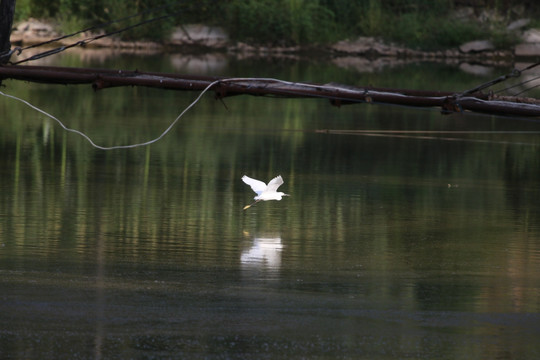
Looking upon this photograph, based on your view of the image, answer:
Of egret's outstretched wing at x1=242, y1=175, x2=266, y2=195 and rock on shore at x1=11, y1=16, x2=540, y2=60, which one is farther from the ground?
rock on shore at x1=11, y1=16, x2=540, y2=60

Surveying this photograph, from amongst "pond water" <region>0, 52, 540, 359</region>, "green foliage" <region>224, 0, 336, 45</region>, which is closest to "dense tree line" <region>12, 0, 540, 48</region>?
"green foliage" <region>224, 0, 336, 45</region>

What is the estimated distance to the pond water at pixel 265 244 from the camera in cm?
973

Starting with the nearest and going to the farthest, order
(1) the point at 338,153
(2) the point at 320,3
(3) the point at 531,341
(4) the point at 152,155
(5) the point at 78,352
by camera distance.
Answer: (5) the point at 78,352, (3) the point at 531,341, (4) the point at 152,155, (1) the point at 338,153, (2) the point at 320,3

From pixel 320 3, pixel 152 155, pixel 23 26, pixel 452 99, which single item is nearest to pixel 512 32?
pixel 320 3

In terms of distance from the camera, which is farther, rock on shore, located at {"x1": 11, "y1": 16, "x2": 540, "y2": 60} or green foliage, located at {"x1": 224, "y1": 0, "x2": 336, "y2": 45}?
green foliage, located at {"x1": 224, "y1": 0, "x2": 336, "y2": 45}

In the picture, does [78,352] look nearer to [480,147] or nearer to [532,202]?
[532,202]

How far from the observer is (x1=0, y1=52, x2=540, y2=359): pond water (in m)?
9.73

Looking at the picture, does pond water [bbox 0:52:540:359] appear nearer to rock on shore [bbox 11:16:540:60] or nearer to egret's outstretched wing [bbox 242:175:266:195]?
egret's outstretched wing [bbox 242:175:266:195]

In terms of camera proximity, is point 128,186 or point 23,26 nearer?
point 128,186

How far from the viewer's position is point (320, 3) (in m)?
70.6

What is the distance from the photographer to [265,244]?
13.5 metres

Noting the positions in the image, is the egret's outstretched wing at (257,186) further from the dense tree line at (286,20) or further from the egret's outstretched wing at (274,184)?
the dense tree line at (286,20)

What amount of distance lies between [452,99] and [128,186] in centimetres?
612

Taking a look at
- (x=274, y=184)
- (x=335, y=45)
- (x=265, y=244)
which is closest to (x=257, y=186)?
(x=274, y=184)
